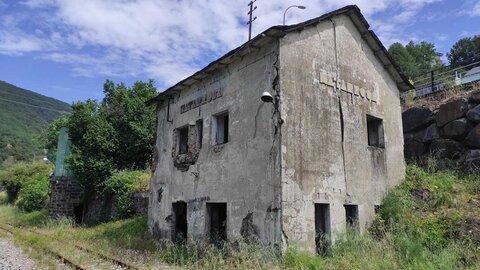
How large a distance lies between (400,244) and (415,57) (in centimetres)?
3270

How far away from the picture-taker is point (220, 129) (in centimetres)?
1178

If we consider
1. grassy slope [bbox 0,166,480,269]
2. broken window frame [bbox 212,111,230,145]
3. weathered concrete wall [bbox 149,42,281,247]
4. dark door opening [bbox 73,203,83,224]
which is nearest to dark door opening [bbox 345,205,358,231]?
grassy slope [bbox 0,166,480,269]

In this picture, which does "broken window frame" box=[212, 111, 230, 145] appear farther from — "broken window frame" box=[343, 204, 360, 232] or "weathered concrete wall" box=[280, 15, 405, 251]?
"broken window frame" box=[343, 204, 360, 232]

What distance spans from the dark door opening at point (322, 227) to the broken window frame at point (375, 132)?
11.7 ft

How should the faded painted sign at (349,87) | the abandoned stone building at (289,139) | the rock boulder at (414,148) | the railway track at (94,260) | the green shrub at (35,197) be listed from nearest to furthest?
the railway track at (94,260)
the abandoned stone building at (289,139)
the faded painted sign at (349,87)
the rock boulder at (414,148)
the green shrub at (35,197)

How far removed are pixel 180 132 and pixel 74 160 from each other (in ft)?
35.4

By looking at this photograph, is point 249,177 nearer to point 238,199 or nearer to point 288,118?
point 238,199

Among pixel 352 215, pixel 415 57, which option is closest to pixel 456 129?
pixel 352 215

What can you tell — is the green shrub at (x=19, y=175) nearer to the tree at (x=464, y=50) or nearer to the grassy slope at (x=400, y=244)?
the grassy slope at (x=400, y=244)

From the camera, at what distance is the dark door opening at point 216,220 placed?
11.0m

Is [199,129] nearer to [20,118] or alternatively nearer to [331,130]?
[331,130]

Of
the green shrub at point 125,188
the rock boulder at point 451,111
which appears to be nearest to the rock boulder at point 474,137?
the rock boulder at point 451,111

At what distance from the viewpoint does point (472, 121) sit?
43.8 ft

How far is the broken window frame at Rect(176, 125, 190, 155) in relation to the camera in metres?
13.5
